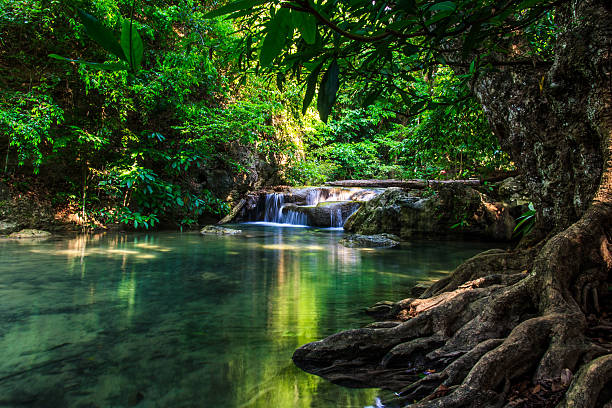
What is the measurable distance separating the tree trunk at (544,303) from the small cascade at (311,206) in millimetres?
8488

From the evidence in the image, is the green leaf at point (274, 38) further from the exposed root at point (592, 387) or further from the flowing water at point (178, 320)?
the flowing water at point (178, 320)

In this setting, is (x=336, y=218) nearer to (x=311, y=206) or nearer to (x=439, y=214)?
(x=311, y=206)

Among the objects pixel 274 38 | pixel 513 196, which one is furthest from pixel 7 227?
pixel 513 196

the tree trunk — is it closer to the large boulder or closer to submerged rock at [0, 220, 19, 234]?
the large boulder

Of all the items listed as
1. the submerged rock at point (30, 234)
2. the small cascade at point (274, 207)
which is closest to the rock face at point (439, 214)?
the small cascade at point (274, 207)

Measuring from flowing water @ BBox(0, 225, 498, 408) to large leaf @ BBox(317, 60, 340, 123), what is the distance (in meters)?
1.48

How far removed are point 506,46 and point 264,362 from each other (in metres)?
3.08

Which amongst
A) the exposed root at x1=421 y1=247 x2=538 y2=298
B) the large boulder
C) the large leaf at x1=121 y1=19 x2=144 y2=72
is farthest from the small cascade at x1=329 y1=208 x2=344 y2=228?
the large leaf at x1=121 y1=19 x2=144 y2=72

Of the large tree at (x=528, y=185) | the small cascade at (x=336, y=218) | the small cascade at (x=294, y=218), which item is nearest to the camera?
the large tree at (x=528, y=185)

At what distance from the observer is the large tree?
96cm

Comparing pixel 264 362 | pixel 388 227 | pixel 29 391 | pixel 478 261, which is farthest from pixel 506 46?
pixel 388 227

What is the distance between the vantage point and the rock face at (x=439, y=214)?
320 inches

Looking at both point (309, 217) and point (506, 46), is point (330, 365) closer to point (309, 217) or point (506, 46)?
point (506, 46)

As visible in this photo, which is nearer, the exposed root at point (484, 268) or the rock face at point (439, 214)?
the exposed root at point (484, 268)
